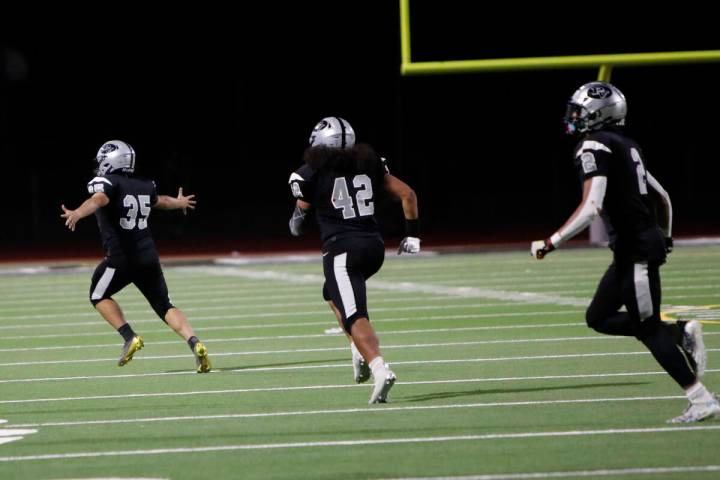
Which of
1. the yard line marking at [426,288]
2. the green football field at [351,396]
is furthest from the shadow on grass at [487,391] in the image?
the yard line marking at [426,288]

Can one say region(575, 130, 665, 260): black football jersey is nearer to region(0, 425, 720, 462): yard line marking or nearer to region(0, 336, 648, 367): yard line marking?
region(0, 425, 720, 462): yard line marking

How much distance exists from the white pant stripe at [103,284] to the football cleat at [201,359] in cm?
96

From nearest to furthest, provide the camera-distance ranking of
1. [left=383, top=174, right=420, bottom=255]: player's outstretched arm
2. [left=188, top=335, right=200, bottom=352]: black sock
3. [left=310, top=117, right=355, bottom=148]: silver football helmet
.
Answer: [left=310, top=117, right=355, bottom=148]: silver football helmet < [left=383, top=174, right=420, bottom=255]: player's outstretched arm < [left=188, top=335, right=200, bottom=352]: black sock

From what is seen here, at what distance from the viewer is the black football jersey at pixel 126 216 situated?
10.2m

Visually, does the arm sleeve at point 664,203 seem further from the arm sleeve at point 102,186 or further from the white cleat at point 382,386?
the arm sleeve at point 102,186

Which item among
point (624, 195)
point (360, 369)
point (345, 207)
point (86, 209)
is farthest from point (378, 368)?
point (86, 209)

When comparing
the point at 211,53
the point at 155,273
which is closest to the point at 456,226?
the point at 211,53

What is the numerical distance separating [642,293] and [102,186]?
15.2ft

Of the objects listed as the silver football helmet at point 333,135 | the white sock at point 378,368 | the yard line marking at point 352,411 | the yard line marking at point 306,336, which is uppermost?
the silver football helmet at point 333,135

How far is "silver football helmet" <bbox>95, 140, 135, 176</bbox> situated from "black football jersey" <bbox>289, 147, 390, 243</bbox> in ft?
8.59

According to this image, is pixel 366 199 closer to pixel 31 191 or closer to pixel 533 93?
pixel 31 191

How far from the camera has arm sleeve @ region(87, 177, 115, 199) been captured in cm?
999

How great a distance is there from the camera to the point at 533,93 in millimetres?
38719

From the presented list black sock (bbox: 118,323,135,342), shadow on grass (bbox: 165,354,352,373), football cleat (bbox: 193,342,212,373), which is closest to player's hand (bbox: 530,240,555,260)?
shadow on grass (bbox: 165,354,352,373)
